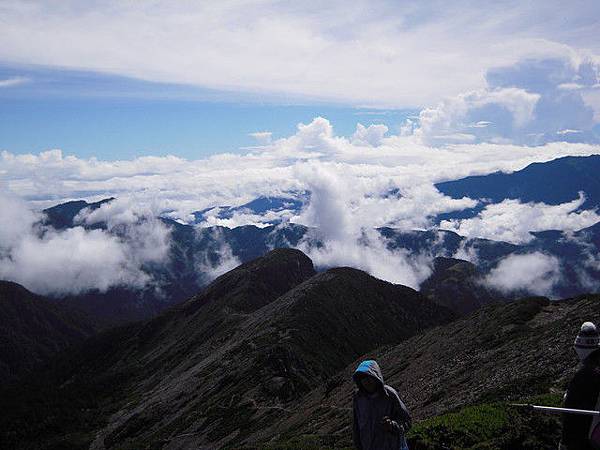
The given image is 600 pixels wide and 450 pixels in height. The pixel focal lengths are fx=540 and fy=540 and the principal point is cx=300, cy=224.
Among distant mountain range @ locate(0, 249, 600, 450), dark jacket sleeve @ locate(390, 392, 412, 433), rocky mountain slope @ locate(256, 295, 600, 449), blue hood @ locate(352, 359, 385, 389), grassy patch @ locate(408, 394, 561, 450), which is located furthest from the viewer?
distant mountain range @ locate(0, 249, 600, 450)

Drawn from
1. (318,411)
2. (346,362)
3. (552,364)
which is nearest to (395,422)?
(552,364)

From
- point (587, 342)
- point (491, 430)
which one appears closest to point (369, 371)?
point (587, 342)

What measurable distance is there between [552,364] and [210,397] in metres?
115

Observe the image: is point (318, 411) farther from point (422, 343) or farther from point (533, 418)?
point (533, 418)

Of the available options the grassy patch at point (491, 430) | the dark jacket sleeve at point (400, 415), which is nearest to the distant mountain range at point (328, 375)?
the grassy patch at point (491, 430)

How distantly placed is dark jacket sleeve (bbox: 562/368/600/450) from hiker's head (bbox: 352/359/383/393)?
4.34m

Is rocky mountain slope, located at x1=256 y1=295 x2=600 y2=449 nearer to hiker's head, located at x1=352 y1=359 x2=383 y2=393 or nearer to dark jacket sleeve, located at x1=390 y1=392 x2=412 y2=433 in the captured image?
dark jacket sleeve, located at x1=390 y1=392 x2=412 y2=433

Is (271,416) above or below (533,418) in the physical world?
below

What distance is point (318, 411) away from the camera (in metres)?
90.1

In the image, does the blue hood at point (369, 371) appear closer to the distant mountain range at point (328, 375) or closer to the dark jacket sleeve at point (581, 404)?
the dark jacket sleeve at point (581, 404)

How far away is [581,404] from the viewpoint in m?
12.2

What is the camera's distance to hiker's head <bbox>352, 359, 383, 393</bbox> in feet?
44.5

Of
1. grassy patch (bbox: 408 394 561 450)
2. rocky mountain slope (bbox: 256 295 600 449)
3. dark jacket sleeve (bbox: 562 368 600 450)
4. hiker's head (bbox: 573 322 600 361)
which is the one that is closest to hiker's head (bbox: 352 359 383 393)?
dark jacket sleeve (bbox: 562 368 600 450)

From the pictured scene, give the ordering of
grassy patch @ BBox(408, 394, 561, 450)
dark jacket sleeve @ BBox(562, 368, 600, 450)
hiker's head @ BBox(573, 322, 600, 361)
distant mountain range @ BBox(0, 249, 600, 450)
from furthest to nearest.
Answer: distant mountain range @ BBox(0, 249, 600, 450), grassy patch @ BBox(408, 394, 561, 450), hiker's head @ BBox(573, 322, 600, 361), dark jacket sleeve @ BBox(562, 368, 600, 450)
